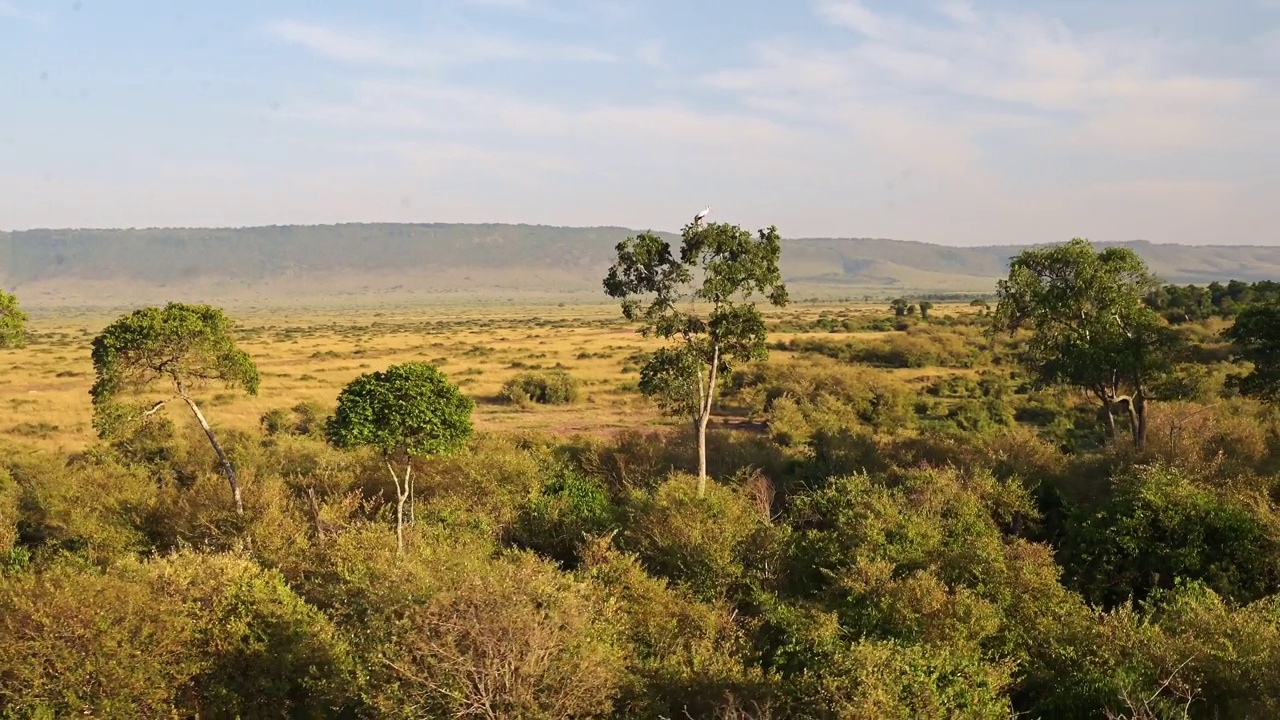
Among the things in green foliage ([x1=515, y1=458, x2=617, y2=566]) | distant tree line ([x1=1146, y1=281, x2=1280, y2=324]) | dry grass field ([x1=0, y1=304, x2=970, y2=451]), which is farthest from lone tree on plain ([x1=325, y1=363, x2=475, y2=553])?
distant tree line ([x1=1146, y1=281, x2=1280, y2=324])

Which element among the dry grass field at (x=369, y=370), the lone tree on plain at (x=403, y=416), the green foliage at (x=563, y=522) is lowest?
the dry grass field at (x=369, y=370)

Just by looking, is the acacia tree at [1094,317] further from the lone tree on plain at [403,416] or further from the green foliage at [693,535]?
the lone tree on plain at [403,416]

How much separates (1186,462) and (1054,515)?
2.68 meters

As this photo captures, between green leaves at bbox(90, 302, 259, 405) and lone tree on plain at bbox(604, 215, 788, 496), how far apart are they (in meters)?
7.78

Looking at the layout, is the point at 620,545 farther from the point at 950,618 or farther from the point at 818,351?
the point at 818,351

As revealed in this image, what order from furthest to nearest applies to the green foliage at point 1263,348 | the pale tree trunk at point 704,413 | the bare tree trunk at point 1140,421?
1. the bare tree trunk at point 1140,421
2. the pale tree trunk at point 704,413
3. the green foliage at point 1263,348

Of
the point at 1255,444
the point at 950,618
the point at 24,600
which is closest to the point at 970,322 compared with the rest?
the point at 1255,444

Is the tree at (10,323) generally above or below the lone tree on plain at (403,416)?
above

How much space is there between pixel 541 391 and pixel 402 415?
23.2 m

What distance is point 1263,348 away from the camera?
17984 millimetres

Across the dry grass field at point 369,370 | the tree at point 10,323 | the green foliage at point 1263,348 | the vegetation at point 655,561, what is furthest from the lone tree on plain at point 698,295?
the tree at point 10,323

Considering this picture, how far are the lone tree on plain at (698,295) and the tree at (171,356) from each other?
25.5ft

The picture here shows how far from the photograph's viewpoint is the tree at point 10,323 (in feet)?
50.9

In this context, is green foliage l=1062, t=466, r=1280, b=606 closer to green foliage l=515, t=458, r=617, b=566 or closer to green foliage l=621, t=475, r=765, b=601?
green foliage l=621, t=475, r=765, b=601
